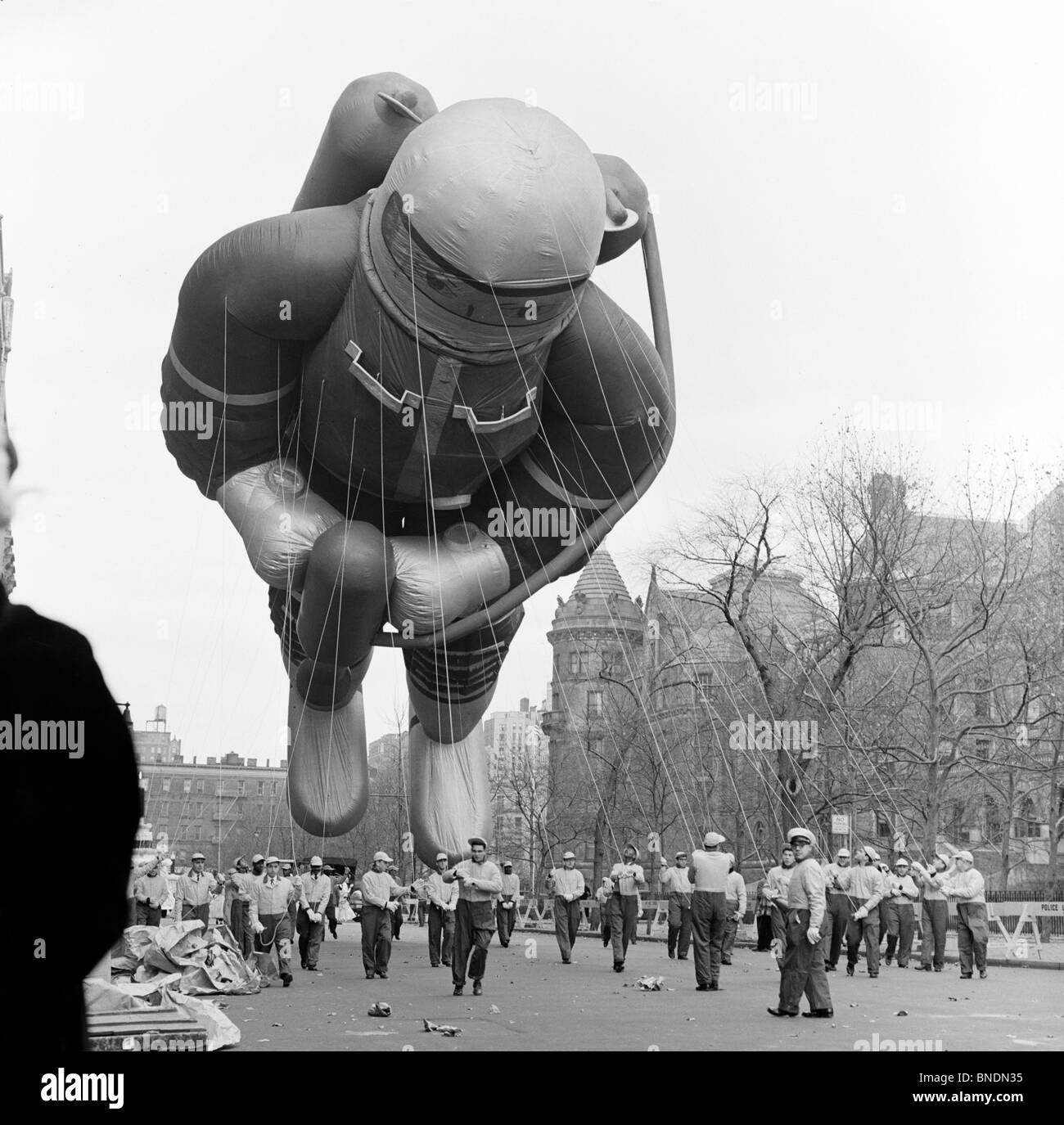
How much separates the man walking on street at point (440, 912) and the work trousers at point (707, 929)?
2249mm

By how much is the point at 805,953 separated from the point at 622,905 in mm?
6167

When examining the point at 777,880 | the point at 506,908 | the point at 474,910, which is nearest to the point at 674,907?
the point at 506,908

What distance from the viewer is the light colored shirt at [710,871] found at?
13414mm

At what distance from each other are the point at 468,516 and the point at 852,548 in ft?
54.6

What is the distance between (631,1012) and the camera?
11.6m

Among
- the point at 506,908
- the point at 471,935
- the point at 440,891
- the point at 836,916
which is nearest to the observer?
the point at 471,935

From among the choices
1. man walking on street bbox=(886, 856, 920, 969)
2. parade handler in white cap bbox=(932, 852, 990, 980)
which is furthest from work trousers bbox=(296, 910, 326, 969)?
parade handler in white cap bbox=(932, 852, 990, 980)

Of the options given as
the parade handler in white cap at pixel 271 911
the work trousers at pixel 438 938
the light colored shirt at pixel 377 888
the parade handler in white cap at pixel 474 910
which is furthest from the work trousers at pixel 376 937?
the parade handler in white cap at pixel 474 910

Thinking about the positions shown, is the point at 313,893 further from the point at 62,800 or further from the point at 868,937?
the point at 62,800

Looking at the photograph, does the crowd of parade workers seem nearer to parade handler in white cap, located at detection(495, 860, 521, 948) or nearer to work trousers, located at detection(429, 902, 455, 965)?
work trousers, located at detection(429, 902, 455, 965)

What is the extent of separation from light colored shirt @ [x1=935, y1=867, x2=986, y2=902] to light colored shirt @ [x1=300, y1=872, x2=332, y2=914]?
23.1 feet

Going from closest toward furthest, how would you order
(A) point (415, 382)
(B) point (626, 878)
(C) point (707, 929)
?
(A) point (415, 382)
(C) point (707, 929)
(B) point (626, 878)
